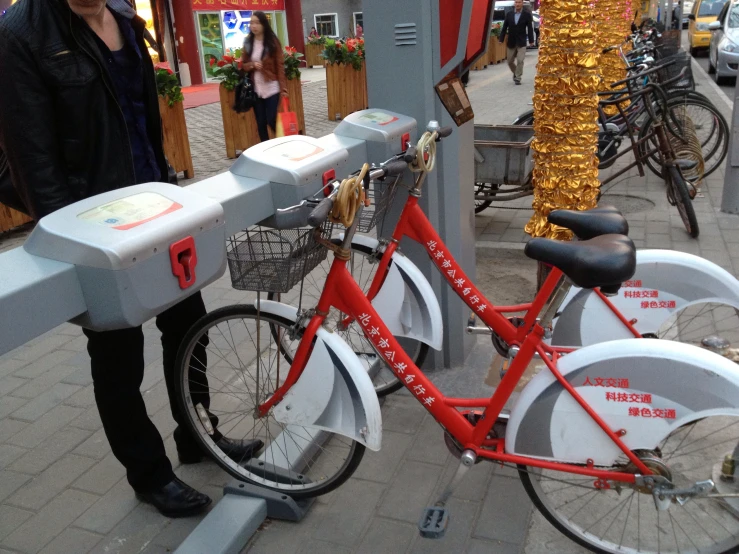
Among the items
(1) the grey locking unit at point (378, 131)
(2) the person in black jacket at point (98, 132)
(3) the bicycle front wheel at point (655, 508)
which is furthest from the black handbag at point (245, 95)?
(3) the bicycle front wheel at point (655, 508)

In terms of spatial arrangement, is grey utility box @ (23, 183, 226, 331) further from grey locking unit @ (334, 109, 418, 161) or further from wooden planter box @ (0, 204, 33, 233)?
wooden planter box @ (0, 204, 33, 233)

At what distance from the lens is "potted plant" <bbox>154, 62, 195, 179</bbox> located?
8.45 meters

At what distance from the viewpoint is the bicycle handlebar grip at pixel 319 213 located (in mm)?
1945

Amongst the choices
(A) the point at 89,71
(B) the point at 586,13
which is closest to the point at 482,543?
(A) the point at 89,71

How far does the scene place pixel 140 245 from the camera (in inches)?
64.1

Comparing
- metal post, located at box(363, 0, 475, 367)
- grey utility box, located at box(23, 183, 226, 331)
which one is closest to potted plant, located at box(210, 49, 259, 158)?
metal post, located at box(363, 0, 475, 367)

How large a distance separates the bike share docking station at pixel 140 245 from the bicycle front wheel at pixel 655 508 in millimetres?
1202

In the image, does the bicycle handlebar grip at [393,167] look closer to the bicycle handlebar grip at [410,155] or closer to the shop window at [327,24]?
the bicycle handlebar grip at [410,155]

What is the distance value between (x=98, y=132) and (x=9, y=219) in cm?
516

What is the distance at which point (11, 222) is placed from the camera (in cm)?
681

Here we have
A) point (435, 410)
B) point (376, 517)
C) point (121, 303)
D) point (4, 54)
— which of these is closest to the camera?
point (121, 303)

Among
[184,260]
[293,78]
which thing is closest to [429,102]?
[184,260]

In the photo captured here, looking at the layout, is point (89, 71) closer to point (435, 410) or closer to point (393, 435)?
point (435, 410)

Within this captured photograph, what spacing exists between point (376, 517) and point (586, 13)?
2.93m
